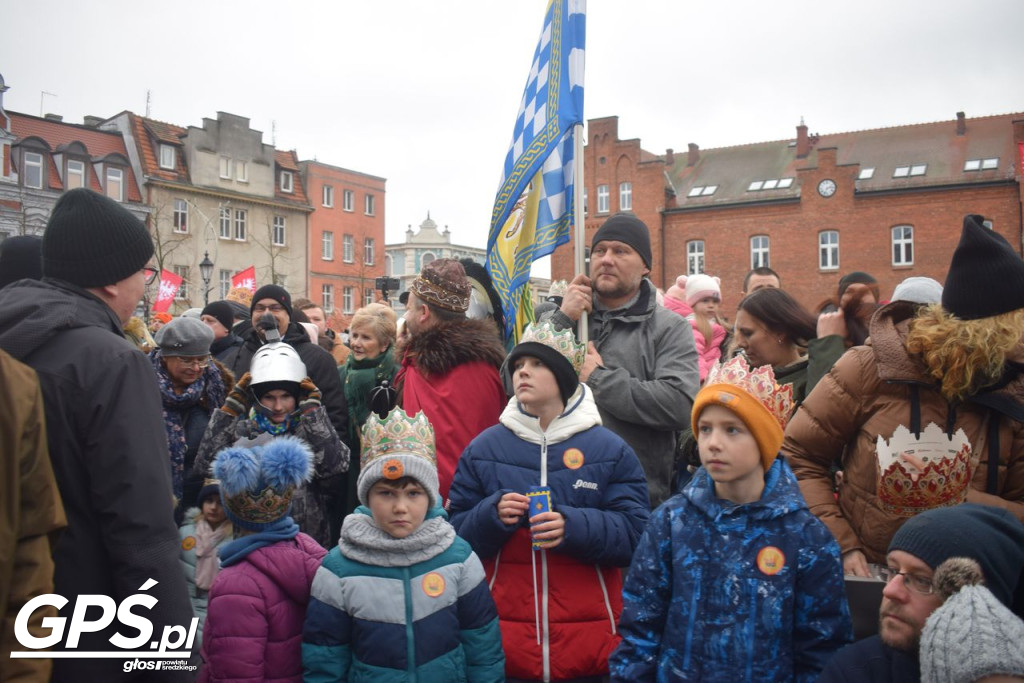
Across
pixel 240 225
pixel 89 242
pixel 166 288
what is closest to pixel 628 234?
pixel 89 242

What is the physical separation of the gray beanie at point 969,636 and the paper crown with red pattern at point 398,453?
1.89m

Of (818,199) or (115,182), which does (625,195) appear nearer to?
(818,199)

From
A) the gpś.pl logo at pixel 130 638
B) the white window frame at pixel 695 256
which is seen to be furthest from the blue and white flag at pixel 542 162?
the white window frame at pixel 695 256

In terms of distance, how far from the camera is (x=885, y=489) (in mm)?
2953

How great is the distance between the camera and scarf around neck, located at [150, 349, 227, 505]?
4543mm

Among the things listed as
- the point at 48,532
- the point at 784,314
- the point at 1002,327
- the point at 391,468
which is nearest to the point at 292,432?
the point at 391,468

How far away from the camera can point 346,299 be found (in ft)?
155

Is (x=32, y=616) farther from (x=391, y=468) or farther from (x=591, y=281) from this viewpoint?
(x=591, y=281)

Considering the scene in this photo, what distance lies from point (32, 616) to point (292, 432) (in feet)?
8.23

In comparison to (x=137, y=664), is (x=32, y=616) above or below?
above

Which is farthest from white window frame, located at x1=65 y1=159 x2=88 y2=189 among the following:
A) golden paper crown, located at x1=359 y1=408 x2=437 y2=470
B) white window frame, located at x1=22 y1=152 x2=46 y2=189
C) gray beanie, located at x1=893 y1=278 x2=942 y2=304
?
gray beanie, located at x1=893 y1=278 x2=942 y2=304

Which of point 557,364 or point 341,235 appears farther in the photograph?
point 341,235

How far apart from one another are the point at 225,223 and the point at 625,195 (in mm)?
20981

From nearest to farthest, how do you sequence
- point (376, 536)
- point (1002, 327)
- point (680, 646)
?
point (680, 646) < point (1002, 327) < point (376, 536)
